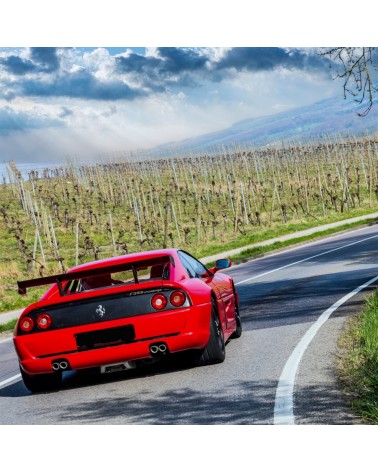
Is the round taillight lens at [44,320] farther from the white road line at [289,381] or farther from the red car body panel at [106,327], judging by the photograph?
the white road line at [289,381]

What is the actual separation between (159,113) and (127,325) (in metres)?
7.11

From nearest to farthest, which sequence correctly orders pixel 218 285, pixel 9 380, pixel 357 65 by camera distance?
pixel 218 285
pixel 9 380
pixel 357 65

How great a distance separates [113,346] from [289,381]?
1856 mm

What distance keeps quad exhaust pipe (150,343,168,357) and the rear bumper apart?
0.03 meters

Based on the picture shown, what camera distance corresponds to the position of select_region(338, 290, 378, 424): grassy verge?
667cm

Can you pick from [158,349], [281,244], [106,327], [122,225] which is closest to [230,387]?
[158,349]

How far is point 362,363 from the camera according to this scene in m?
8.40

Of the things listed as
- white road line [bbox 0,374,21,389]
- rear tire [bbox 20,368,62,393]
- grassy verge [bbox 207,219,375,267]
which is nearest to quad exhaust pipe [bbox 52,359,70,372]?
rear tire [bbox 20,368,62,393]

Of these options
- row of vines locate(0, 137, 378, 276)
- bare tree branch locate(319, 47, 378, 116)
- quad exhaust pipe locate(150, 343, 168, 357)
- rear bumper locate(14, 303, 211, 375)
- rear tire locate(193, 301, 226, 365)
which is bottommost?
row of vines locate(0, 137, 378, 276)

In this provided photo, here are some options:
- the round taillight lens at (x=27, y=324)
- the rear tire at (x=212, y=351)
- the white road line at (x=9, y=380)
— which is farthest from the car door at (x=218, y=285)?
the white road line at (x=9, y=380)

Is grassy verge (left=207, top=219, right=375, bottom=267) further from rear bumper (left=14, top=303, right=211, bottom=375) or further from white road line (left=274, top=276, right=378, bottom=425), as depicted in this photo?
rear bumper (left=14, top=303, right=211, bottom=375)

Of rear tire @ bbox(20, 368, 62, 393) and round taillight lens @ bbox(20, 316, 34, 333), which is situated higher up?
round taillight lens @ bbox(20, 316, 34, 333)

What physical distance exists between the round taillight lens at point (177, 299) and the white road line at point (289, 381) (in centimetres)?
Result: 125

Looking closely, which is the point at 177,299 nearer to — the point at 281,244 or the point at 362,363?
the point at 362,363
